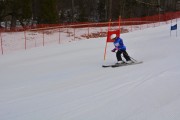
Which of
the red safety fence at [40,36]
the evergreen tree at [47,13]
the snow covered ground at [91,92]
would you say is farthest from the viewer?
the evergreen tree at [47,13]

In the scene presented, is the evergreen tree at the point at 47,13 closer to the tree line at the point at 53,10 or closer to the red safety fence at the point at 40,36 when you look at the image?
the tree line at the point at 53,10

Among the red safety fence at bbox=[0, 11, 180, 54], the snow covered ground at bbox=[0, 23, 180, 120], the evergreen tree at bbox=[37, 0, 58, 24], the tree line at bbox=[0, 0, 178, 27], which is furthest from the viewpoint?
the evergreen tree at bbox=[37, 0, 58, 24]

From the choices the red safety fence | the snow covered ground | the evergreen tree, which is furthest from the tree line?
the snow covered ground

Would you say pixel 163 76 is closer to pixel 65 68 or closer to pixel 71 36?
pixel 65 68

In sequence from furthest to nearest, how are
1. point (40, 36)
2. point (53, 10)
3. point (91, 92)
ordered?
1. point (53, 10)
2. point (40, 36)
3. point (91, 92)

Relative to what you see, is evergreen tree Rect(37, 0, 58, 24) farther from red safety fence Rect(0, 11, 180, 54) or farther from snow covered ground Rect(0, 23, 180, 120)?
snow covered ground Rect(0, 23, 180, 120)

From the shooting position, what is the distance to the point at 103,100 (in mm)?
8766

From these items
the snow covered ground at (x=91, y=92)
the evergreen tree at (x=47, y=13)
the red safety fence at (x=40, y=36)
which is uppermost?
the evergreen tree at (x=47, y=13)

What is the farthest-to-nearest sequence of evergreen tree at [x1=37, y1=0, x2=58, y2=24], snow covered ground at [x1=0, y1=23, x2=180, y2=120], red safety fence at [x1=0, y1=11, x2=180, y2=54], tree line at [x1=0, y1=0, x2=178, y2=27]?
evergreen tree at [x1=37, y1=0, x2=58, y2=24] → tree line at [x1=0, y1=0, x2=178, y2=27] → red safety fence at [x1=0, y1=11, x2=180, y2=54] → snow covered ground at [x1=0, y1=23, x2=180, y2=120]

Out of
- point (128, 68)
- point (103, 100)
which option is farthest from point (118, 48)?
point (103, 100)

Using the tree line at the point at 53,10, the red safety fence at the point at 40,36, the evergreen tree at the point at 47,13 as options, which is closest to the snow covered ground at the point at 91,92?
the red safety fence at the point at 40,36

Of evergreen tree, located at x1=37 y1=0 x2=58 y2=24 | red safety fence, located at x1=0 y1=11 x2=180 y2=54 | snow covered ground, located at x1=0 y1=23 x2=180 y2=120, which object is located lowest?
snow covered ground, located at x1=0 y1=23 x2=180 y2=120

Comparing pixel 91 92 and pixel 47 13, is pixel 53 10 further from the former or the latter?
pixel 91 92

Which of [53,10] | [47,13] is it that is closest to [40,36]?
[47,13]
